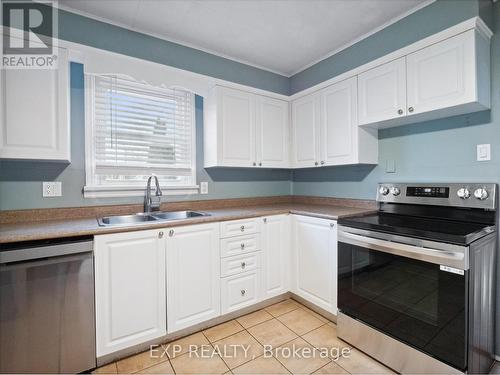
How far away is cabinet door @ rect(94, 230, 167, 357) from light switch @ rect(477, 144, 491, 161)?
2283 millimetres

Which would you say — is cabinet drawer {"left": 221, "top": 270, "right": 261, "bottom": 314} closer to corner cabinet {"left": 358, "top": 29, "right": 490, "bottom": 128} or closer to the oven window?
the oven window

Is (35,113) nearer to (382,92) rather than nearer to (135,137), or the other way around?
(135,137)

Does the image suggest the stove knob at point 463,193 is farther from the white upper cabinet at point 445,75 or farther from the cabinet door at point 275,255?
the cabinet door at point 275,255

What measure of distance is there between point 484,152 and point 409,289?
109 centimetres

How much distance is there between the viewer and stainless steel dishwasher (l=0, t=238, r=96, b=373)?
4.34ft

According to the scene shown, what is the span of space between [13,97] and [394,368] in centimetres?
290

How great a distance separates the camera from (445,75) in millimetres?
1678

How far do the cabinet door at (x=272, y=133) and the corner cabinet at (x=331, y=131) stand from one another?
117 mm

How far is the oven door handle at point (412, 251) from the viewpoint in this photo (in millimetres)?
1292

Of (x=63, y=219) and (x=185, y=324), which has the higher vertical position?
(x=63, y=219)

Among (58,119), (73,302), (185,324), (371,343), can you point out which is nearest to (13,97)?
(58,119)

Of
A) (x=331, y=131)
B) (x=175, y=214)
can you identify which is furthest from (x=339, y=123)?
(x=175, y=214)

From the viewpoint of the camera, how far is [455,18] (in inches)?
68.8

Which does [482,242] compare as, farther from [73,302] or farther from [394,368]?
[73,302]
